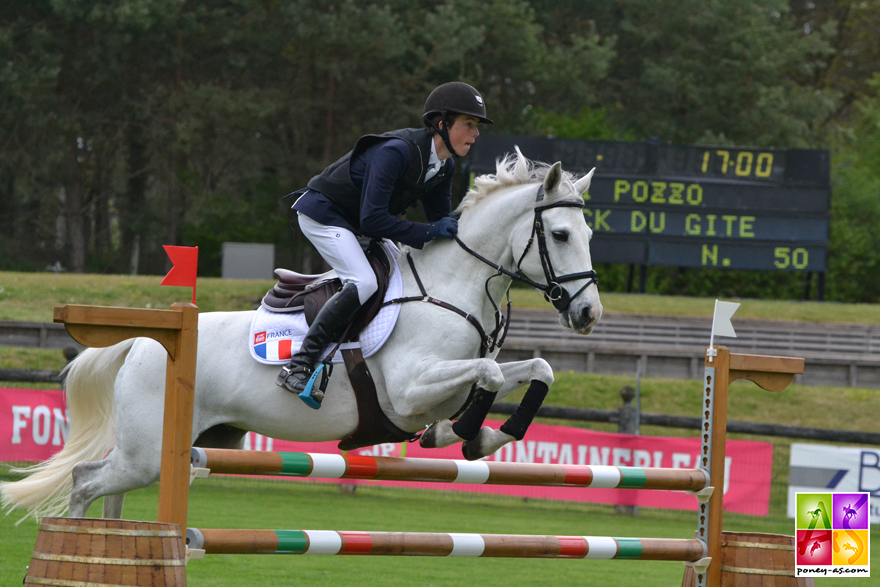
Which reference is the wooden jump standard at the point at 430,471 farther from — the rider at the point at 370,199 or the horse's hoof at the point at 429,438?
the rider at the point at 370,199

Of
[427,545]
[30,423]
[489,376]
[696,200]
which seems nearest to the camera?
[427,545]

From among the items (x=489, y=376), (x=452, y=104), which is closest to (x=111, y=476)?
(x=489, y=376)

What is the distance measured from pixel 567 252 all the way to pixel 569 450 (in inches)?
258

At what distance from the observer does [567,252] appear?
160 inches

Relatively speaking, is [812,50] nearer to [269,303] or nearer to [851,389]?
[851,389]

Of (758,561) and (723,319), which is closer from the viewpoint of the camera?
(758,561)

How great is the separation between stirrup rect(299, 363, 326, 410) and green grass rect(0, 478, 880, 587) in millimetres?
1926

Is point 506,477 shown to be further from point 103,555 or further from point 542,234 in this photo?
point 103,555

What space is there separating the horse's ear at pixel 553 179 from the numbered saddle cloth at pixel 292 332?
0.76 meters

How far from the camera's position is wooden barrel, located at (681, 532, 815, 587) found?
12.9ft

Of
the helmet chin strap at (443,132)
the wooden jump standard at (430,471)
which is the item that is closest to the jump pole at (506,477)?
the wooden jump standard at (430,471)

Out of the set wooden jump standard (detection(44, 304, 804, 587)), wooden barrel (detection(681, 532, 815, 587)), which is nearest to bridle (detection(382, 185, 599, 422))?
wooden jump standard (detection(44, 304, 804, 587))

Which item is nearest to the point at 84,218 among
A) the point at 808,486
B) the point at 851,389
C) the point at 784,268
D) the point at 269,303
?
the point at 784,268

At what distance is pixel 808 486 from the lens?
9.75 metres
